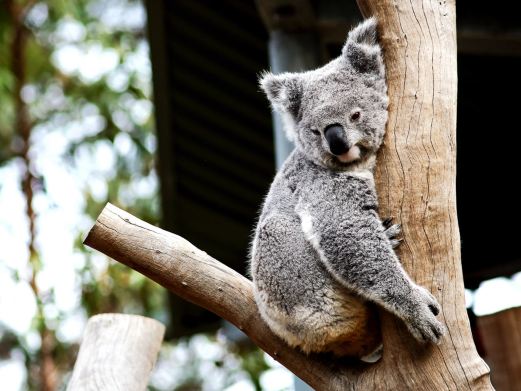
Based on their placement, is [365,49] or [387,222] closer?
[387,222]

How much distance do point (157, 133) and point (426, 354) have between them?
3.44 metres

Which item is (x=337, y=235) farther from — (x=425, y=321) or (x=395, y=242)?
(x=425, y=321)

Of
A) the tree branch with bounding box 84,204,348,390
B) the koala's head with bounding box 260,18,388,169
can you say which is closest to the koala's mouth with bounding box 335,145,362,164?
the koala's head with bounding box 260,18,388,169

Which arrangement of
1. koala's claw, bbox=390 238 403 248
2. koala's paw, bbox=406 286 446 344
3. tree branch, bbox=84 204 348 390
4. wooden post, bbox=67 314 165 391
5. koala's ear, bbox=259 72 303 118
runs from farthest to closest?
1. wooden post, bbox=67 314 165 391
2. koala's ear, bbox=259 72 303 118
3. tree branch, bbox=84 204 348 390
4. koala's claw, bbox=390 238 403 248
5. koala's paw, bbox=406 286 446 344

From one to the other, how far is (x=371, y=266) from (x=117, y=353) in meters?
1.53

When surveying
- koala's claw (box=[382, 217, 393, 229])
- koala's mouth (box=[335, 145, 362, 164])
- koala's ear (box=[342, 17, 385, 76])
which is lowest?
koala's claw (box=[382, 217, 393, 229])

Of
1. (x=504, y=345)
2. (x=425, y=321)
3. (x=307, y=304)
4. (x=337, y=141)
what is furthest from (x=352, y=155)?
(x=504, y=345)

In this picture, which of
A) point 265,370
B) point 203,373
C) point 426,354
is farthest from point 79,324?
point 426,354

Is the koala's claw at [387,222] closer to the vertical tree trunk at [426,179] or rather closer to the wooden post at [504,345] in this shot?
the vertical tree trunk at [426,179]

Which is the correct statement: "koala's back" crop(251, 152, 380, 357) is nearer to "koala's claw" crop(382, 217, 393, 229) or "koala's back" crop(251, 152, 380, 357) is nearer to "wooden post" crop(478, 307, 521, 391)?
"koala's claw" crop(382, 217, 393, 229)

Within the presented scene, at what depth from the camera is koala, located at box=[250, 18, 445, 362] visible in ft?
8.55

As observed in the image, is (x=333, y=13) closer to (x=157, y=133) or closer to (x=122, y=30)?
(x=157, y=133)

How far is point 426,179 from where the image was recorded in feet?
8.46

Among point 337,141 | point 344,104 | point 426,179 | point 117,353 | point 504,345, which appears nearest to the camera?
point 426,179
